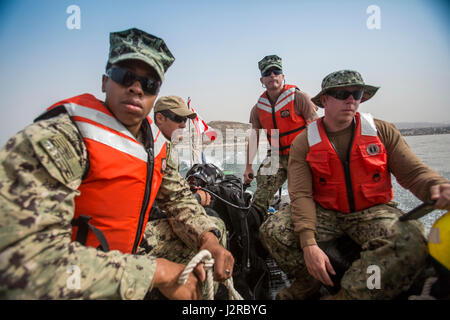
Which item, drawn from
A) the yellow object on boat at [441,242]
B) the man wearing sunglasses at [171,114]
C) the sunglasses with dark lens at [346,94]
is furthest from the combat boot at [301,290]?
the man wearing sunglasses at [171,114]

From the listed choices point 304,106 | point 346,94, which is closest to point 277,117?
point 304,106

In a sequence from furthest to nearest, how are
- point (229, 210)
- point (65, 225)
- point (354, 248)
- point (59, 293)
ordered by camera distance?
point (229, 210), point (354, 248), point (65, 225), point (59, 293)

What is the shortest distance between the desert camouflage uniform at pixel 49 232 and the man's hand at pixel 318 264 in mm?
1182

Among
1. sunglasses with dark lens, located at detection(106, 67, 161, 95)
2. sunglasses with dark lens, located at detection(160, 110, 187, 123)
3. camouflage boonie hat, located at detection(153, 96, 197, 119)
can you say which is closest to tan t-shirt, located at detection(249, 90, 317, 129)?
camouflage boonie hat, located at detection(153, 96, 197, 119)

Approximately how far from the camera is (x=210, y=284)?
1317mm

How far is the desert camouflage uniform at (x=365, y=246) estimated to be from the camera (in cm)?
153

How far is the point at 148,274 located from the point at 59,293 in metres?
0.37

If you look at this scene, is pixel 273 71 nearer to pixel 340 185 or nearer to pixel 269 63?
pixel 269 63

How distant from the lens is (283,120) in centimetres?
379

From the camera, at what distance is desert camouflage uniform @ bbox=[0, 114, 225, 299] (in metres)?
0.87

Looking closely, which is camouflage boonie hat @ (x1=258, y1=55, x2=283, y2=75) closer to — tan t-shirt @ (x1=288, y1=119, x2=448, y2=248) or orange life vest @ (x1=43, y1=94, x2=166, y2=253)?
tan t-shirt @ (x1=288, y1=119, x2=448, y2=248)
